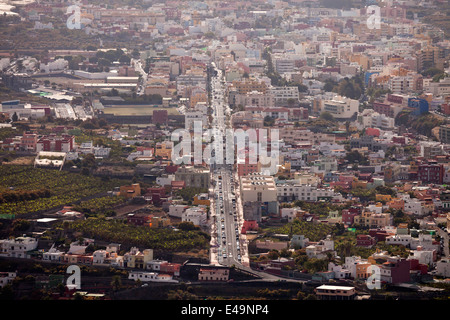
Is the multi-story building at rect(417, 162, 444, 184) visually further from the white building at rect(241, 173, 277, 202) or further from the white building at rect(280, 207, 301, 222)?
the white building at rect(280, 207, 301, 222)

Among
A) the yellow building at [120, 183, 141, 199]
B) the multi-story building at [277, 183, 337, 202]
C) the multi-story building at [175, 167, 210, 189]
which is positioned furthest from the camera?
the multi-story building at [175, 167, 210, 189]

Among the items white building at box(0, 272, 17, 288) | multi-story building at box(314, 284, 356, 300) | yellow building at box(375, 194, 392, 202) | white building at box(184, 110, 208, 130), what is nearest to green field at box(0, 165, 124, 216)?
white building at box(0, 272, 17, 288)

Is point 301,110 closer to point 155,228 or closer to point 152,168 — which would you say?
point 152,168

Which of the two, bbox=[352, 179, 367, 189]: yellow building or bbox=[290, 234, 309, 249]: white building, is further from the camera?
bbox=[352, 179, 367, 189]: yellow building

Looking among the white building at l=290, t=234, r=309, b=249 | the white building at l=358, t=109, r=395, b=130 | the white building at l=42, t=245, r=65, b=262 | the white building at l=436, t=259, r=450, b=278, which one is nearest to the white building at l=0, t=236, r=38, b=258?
the white building at l=42, t=245, r=65, b=262

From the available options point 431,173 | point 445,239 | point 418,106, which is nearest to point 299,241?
point 445,239

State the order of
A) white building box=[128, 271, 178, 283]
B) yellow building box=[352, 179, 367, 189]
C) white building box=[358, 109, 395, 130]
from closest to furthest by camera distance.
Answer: white building box=[128, 271, 178, 283]
yellow building box=[352, 179, 367, 189]
white building box=[358, 109, 395, 130]

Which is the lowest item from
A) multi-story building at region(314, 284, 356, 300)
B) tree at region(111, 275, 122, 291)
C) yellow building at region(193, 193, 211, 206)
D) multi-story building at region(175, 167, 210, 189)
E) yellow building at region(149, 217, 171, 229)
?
multi-story building at region(314, 284, 356, 300)

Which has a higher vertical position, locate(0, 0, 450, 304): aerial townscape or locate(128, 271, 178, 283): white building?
locate(0, 0, 450, 304): aerial townscape
